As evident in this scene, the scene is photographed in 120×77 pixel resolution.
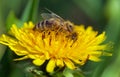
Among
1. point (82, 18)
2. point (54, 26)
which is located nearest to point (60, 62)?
point (54, 26)

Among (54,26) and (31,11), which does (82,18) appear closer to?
(31,11)

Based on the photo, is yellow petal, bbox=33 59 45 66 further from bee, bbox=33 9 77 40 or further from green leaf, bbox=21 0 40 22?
green leaf, bbox=21 0 40 22

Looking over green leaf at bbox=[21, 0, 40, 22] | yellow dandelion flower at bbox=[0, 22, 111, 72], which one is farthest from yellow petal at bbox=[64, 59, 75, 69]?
green leaf at bbox=[21, 0, 40, 22]

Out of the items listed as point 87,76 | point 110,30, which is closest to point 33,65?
point 87,76

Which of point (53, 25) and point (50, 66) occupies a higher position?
point (53, 25)

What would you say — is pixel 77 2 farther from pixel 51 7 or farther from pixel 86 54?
pixel 86 54

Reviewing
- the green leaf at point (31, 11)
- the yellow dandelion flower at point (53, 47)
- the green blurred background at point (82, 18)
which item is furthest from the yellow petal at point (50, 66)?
the green leaf at point (31, 11)

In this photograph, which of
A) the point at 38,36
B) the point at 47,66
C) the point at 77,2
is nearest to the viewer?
the point at 47,66

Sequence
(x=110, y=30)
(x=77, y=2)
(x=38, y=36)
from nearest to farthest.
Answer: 1. (x=38, y=36)
2. (x=110, y=30)
3. (x=77, y=2)
